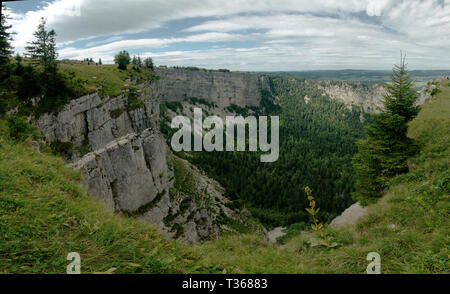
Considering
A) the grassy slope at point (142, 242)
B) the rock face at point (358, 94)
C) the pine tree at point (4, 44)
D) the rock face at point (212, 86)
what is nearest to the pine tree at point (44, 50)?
the pine tree at point (4, 44)

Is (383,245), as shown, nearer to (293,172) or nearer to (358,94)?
(293,172)

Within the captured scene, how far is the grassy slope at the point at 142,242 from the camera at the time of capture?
4.00 m

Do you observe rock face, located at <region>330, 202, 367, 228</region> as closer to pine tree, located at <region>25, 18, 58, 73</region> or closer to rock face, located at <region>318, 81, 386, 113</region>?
pine tree, located at <region>25, 18, 58, 73</region>

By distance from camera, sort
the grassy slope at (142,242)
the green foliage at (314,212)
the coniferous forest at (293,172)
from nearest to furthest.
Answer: the grassy slope at (142,242), the green foliage at (314,212), the coniferous forest at (293,172)

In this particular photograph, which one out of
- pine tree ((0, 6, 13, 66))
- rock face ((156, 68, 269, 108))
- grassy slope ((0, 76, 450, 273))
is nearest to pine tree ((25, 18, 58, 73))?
pine tree ((0, 6, 13, 66))

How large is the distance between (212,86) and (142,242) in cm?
15320

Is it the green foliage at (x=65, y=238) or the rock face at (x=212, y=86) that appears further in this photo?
the rock face at (x=212, y=86)

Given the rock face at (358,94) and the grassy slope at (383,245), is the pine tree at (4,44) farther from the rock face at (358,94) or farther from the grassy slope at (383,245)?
the rock face at (358,94)

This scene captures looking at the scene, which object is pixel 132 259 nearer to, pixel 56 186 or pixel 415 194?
pixel 56 186

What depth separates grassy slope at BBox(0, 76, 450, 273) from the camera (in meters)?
4.00

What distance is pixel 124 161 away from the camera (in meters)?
22.9

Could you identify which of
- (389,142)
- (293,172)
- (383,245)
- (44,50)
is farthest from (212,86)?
(383,245)

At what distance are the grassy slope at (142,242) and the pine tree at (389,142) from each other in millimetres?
7503

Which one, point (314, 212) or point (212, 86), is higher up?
point (212, 86)
